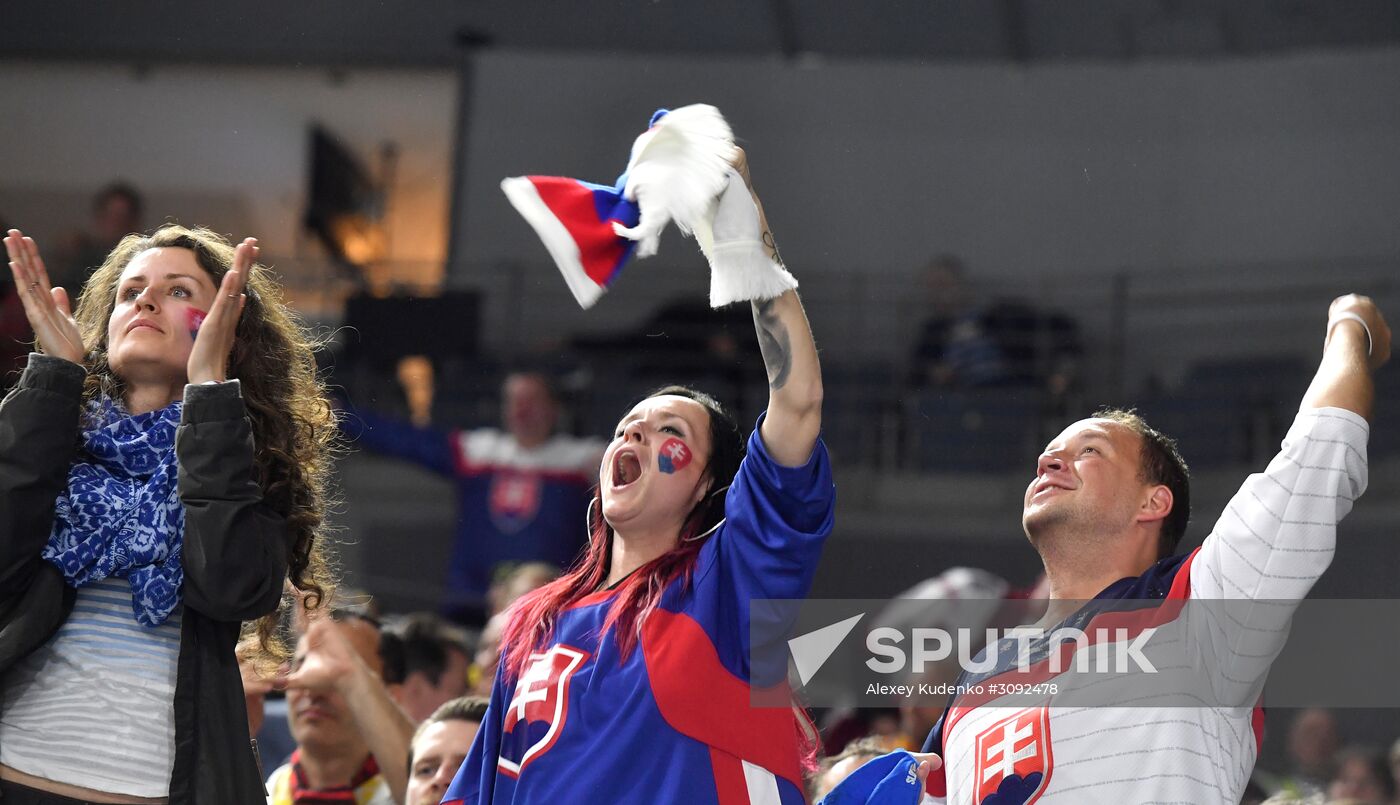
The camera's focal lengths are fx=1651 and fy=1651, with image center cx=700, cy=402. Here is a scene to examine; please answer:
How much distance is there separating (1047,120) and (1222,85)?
95 cm

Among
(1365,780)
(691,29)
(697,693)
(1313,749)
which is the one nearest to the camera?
(697,693)

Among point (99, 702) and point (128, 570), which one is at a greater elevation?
point (128, 570)

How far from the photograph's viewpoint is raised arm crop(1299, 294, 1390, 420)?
218 centimetres

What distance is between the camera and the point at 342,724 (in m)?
3.26

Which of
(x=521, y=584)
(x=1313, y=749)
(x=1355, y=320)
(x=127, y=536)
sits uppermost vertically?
(x=1355, y=320)

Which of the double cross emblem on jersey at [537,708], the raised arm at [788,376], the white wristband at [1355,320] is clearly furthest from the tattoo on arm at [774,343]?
the white wristband at [1355,320]

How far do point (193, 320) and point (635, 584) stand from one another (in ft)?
2.35

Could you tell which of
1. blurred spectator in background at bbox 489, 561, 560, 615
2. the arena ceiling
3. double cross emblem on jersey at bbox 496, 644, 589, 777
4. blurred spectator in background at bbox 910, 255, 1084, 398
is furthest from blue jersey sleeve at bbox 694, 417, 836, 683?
the arena ceiling

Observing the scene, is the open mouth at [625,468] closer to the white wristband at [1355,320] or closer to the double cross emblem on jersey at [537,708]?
the double cross emblem on jersey at [537,708]

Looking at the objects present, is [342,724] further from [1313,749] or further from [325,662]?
[1313,749]

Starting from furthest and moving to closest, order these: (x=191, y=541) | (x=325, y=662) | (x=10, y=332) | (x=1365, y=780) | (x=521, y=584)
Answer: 1. (x=10, y=332)
2. (x=1365, y=780)
3. (x=521, y=584)
4. (x=325, y=662)
5. (x=191, y=541)

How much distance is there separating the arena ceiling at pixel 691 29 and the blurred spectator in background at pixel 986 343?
1.86 meters

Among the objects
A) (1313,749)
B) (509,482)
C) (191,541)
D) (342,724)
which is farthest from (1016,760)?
(509,482)

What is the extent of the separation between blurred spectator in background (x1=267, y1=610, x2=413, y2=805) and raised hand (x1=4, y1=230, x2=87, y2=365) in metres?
0.88
